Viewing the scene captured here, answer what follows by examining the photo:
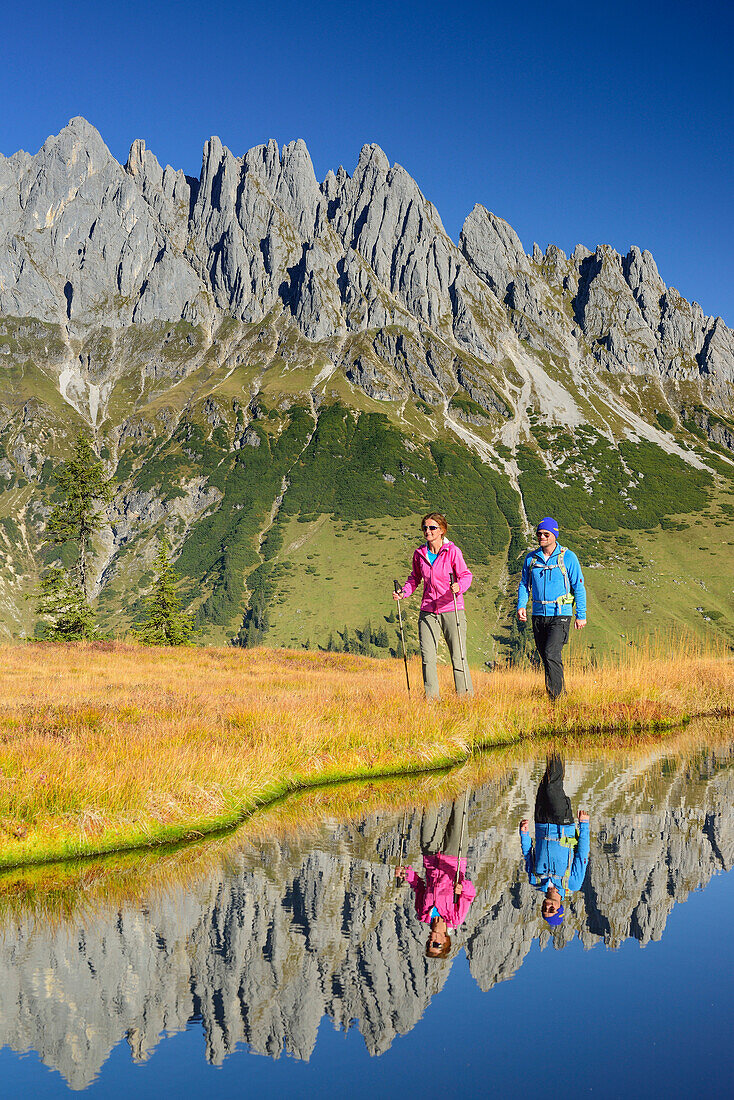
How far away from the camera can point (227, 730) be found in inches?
492

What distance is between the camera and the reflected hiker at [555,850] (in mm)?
6288

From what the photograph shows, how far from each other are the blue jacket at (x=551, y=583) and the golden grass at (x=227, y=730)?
1993mm

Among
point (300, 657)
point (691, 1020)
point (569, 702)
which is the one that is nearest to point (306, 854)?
point (691, 1020)

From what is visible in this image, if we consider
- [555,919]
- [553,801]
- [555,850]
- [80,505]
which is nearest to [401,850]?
[555,850]

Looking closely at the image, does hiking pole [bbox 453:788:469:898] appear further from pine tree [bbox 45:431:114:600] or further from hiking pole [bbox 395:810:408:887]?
pine tree [bbox 45:431:114:600]

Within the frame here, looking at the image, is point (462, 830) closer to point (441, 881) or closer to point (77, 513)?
point (441, 881)

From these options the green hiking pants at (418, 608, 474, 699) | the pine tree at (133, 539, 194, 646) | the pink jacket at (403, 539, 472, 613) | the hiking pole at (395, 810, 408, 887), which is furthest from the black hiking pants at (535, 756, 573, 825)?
the pine tree at (133, 539, 194, 646)

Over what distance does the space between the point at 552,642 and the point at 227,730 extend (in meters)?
6.21

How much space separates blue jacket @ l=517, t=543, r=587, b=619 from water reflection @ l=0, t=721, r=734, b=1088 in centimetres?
612

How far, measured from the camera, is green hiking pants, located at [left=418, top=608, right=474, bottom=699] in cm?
1452

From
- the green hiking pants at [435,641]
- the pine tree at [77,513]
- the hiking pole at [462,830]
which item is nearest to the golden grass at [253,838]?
the hiking pole at [462,830]

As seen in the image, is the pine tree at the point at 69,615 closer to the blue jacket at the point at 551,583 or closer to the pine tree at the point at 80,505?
the pine tree at the point at 80,505

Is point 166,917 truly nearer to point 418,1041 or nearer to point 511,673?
point 418,1041

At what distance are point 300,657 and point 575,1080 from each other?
2726 centimetres
